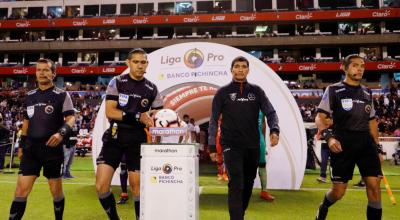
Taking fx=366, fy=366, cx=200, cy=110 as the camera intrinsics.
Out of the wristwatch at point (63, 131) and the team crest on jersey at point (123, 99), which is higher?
the team crest on jersey at point (123, 99)

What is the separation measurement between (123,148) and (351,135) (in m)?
2.75

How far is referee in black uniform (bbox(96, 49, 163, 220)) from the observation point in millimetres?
4289

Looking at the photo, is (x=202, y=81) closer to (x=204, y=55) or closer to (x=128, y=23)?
(x=204, y=55)

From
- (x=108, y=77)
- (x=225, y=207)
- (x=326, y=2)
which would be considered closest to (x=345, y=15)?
(x=326, y=2)

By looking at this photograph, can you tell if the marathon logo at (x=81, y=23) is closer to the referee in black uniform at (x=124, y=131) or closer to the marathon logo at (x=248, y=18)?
the marathon logo at (x=248, y=18)

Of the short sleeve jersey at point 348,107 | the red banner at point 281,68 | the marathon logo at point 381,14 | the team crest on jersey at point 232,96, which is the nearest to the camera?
the short sleeve jersey at point 348,107

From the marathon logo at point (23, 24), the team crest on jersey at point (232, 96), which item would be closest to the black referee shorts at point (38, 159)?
the team crest on jersey at point (232, 96)

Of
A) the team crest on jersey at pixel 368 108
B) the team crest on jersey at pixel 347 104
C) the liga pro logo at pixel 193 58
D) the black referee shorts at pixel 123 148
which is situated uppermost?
the liga pro logo at pixel 193 58

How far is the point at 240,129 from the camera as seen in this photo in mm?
4512

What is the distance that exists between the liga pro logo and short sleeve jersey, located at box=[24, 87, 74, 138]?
4.42 metres

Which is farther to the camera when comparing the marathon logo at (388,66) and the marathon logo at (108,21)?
the marathon logo at (108,21)

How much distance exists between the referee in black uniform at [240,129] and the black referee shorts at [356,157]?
83 centimetres

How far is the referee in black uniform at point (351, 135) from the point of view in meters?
4.36

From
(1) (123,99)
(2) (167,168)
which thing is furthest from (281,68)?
(2) (167,168)
